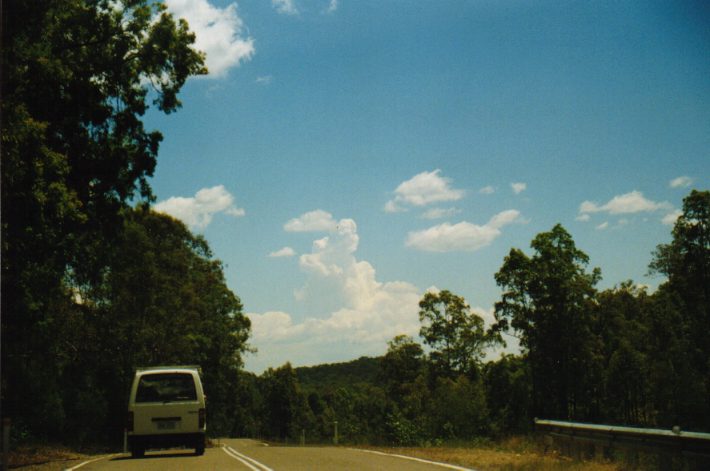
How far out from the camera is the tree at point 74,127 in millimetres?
14386

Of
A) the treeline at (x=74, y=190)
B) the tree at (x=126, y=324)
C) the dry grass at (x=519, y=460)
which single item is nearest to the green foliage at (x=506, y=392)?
the tree at (x=126, y=324)

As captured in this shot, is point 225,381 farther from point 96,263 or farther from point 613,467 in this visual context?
point 613,467

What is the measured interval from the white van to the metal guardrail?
8.34m

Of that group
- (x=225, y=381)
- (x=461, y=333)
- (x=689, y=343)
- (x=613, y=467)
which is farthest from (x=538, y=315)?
(x=613, y=467)

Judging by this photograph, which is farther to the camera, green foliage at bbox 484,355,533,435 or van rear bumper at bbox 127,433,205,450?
green foliage at bbox 484,355,533,435

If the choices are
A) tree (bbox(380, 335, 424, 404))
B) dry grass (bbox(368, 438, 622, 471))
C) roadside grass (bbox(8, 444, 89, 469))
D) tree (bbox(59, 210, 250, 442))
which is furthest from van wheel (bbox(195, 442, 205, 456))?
tree (bbox(380, 335, 424, 404))

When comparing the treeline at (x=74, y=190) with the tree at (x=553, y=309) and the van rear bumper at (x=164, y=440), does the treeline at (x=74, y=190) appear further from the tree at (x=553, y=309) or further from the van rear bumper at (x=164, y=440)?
the tree at (x=553, y=309)

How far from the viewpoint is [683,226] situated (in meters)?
42.2

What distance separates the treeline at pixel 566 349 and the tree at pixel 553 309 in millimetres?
70

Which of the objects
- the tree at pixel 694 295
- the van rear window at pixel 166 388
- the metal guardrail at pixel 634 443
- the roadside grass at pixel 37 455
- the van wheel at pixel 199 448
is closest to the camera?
A: the metal guardrail at pixel 634 443

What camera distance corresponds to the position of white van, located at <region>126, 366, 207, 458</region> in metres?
16.6

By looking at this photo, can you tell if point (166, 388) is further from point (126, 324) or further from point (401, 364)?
point (401, 364)

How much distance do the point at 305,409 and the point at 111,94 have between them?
5148 inches

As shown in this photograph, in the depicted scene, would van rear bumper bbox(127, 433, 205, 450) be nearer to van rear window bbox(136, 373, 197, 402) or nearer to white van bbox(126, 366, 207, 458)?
white van bbox(126, 366, 207, 458)
